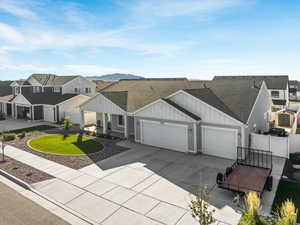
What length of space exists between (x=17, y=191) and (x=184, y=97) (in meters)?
12.1

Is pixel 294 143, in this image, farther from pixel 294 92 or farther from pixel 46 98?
pixel 294 92

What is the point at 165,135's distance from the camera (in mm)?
17844

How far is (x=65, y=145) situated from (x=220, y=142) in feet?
40.2

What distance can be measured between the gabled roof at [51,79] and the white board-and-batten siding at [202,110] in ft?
79.5

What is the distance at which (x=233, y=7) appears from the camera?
1432 centimetres

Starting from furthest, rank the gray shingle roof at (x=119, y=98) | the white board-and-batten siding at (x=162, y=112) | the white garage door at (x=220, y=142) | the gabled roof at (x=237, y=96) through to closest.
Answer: the gray shingle roof at (x=119, y=98)
the white board-and-batten siding at (x=162, y=112)
the gabled roof at (x=237, y=96)
the white garage door at (x=220, y=142)

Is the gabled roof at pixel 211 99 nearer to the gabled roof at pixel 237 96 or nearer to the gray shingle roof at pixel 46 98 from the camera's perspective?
the gabled roof at pixel 237 96

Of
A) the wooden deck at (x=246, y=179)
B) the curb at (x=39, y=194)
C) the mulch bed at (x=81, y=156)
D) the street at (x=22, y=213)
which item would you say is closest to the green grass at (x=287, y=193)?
the wooden deck at (x=246, y=179)

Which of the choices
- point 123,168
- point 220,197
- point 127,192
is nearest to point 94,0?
point 123,168

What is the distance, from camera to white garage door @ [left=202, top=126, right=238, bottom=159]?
1514 centimetres

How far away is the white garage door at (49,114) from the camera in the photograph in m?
30.4

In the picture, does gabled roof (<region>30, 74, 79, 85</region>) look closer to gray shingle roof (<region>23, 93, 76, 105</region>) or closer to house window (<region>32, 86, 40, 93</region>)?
house window (<region>32, 86, 40, 93</region>)

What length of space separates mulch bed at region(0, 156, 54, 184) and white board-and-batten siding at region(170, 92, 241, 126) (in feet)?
33.8

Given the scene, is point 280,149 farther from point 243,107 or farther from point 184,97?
point 184,97
